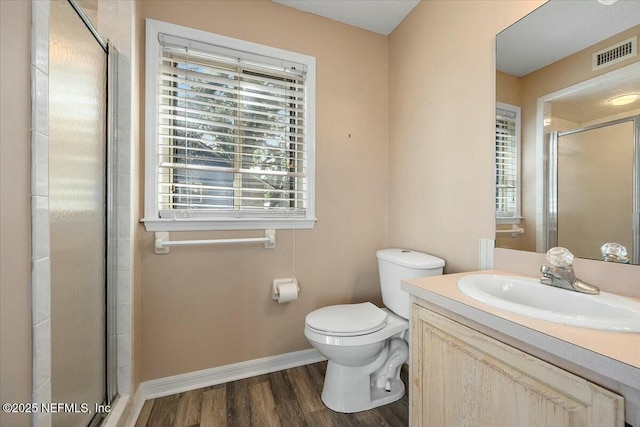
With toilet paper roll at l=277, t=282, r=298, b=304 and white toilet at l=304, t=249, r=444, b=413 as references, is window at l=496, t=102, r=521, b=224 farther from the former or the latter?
toilet paper roll at l=277, t=282, r=298, b=304

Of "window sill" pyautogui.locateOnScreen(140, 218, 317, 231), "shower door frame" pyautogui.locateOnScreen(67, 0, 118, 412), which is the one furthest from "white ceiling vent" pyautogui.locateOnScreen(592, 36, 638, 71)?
"shower door frame" pyautogui.locateOnScreen(67, 0, 118, 412)

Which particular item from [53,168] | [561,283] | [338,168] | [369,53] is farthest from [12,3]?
[369,53]

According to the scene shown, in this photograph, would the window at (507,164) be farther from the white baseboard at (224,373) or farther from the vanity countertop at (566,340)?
the white baseboard at (224,373)

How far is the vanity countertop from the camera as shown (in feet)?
1.66

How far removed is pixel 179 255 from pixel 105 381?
64 centimetres

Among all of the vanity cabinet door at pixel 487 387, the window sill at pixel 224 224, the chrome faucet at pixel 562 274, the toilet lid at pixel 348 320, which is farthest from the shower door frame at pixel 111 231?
the chrome faucet at pixel 562 274

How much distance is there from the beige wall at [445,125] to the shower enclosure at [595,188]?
0.25 meters

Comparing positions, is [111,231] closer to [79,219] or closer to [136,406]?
[79,219]

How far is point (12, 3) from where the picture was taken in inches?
22.8

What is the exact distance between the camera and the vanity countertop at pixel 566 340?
0.51 metres

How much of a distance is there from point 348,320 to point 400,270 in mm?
414

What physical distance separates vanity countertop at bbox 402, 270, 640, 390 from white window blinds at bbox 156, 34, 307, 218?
1.23 m

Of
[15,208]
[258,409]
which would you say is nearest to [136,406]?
[258,409]

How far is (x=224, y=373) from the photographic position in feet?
5.39
